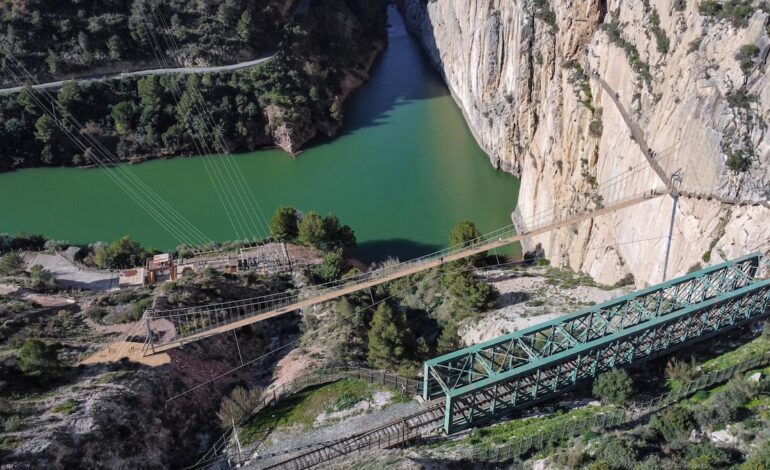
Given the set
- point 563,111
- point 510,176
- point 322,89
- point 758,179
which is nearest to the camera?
→ point 758,179

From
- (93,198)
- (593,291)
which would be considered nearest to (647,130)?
(593,291)

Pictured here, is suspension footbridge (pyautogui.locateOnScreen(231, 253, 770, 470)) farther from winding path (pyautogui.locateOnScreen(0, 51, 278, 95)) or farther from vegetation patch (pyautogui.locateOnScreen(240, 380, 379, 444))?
winding path (pyautogui.locateOnScreen(0, 51, 278, 95))

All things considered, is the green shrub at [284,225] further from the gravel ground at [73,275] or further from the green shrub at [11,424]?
the green shrub at [11,424]

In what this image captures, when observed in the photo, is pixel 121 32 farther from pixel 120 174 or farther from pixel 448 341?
pixel 448 341

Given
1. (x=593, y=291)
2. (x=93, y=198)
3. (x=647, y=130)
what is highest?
(x=93, y=198)

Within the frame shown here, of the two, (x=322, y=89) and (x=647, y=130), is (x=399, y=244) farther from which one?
(x=322, y=89)

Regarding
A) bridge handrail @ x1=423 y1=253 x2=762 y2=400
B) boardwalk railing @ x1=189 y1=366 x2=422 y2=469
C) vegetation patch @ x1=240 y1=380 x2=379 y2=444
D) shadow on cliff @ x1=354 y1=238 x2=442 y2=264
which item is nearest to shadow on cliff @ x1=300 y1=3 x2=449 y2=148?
shadow on cliff @ x1=354 y1=238 x2=442 y2=264

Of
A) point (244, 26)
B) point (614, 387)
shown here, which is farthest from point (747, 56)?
point (244, 26)
